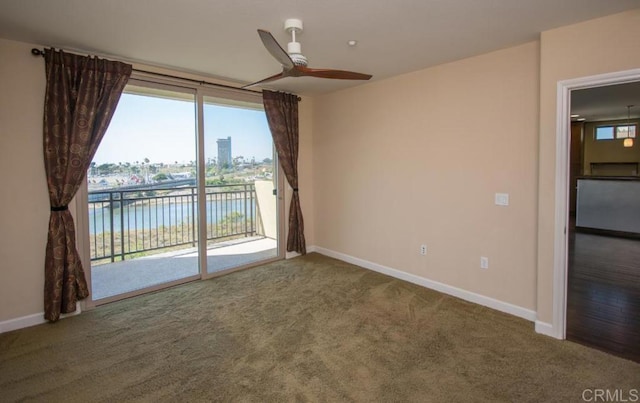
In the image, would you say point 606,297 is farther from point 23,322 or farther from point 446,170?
point 23,322

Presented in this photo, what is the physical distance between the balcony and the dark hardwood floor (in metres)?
3.80

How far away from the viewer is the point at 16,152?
2955mm

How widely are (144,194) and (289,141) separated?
A: 220cm

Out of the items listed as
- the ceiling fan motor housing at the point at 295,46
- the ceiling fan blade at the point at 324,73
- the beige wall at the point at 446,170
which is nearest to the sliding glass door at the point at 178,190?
the beige wall at the point at 446,170

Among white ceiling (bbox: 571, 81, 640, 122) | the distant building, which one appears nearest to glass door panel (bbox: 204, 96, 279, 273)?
the distant building

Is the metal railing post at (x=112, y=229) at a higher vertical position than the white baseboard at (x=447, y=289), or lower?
higher

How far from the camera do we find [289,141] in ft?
16.3

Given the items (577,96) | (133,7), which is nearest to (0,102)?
(133,7)

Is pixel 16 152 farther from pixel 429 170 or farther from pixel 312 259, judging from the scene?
pixel 429 170

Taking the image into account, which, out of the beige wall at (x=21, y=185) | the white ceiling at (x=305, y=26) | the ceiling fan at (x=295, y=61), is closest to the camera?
the ceiling fan at (x=295, y=61)

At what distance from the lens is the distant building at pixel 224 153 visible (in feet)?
14.4

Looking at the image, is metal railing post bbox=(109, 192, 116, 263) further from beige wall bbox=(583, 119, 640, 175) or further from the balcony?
beige wall bbox=(583, 119, 640, 175)

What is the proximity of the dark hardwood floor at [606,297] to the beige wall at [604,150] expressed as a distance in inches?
190

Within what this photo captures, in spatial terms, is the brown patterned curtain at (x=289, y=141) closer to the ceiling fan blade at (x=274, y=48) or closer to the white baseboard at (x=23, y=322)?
the ceiling fan blade at (x=274, y=48)
